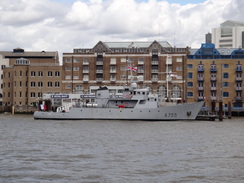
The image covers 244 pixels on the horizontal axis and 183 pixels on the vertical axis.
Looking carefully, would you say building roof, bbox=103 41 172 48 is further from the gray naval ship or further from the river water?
the river water

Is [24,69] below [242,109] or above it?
above

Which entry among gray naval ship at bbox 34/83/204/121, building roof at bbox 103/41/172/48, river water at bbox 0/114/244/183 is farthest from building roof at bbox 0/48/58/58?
river water at bbox 0/114/244/183

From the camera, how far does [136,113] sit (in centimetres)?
8294

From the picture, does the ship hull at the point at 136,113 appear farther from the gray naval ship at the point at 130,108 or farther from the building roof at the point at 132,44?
the building roof at the point at 132,44

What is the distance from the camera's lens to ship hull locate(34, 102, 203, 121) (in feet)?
271

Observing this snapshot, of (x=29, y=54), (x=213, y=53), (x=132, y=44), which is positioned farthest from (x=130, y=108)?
(x=29, y=54)

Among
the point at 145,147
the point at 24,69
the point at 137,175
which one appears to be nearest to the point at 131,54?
the point at 24,69

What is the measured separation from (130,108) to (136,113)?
123cm

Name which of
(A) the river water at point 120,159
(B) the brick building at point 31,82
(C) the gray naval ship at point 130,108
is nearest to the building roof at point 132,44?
(B) the brick building at point 31,82

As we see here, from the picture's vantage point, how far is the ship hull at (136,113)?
8275cm

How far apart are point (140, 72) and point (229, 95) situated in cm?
1915

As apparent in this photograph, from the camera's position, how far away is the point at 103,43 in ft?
416

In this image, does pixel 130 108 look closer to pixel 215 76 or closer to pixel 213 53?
pixel 215 76

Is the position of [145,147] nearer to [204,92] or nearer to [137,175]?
[137,175]
